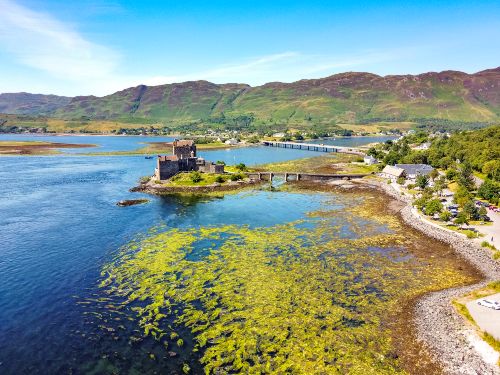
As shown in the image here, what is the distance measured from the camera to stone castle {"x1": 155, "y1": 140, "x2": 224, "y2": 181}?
124 m

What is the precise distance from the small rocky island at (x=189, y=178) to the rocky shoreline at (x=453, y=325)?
7481 centimetres

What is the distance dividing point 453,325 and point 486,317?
4127 millimetres

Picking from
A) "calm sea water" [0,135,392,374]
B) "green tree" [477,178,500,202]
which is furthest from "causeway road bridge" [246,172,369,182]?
"green tree" [477,178,500,202]

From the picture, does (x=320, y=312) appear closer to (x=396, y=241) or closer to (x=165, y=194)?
(x=396, y=241)

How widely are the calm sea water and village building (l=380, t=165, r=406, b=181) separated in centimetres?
3927


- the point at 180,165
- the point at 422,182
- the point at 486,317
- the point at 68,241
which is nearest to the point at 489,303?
the point at 486,317

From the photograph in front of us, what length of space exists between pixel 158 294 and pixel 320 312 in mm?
21564

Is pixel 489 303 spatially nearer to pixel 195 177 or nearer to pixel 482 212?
pixel 482 212

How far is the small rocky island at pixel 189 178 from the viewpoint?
378 ft

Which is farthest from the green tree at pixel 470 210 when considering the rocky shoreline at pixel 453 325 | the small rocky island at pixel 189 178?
the small rocky island at pixel 189 178

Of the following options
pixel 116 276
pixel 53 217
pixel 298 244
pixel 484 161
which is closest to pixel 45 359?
pixel 116 276

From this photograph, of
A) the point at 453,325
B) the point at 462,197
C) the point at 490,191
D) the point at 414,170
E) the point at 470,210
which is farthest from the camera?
the point at 414,170

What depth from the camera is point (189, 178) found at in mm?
122812

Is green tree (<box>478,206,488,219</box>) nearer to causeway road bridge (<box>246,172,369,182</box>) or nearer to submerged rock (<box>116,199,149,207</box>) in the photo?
causeway road bridge (<box>246,172,369,182</box>)
